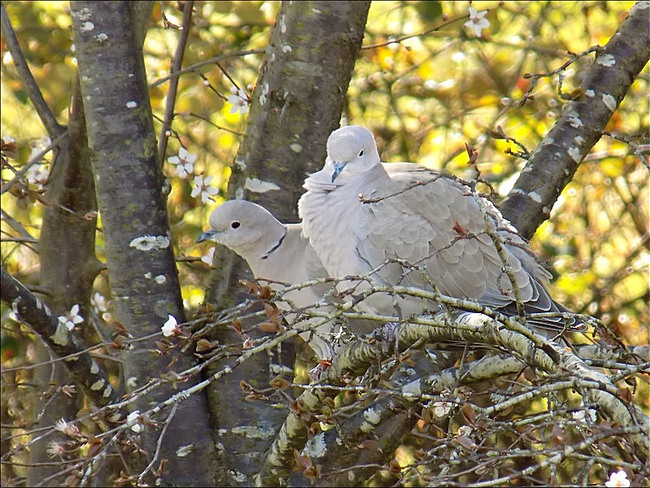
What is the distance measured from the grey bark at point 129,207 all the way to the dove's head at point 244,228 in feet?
0.89

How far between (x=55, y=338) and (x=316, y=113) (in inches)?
49.6

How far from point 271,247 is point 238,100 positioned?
68cm

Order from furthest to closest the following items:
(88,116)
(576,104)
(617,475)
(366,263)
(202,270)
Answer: (202,270), (576,104), (88,116), (366,263), (617,475)

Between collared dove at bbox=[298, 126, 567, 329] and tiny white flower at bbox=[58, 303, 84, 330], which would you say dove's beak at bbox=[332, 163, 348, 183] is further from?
tiny white flower at bbox=[58, 303, 84, 330]

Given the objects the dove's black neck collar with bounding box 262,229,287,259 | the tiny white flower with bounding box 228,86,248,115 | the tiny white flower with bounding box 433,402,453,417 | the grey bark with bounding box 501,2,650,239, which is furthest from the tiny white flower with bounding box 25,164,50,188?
the tiny white flower with bounding box 433,402,453,417

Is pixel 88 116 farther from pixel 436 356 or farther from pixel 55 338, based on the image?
pixel 436 356

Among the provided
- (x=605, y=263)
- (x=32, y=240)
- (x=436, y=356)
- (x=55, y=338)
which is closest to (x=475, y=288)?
(x=436, y=356)

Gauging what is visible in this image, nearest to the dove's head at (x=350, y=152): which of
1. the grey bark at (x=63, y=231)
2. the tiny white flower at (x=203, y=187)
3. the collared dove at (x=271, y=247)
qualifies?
the collared dove at (x=271, y=247)

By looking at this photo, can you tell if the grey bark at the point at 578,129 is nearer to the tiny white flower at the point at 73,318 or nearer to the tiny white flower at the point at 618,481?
the tiny white flower at the point at 73,318

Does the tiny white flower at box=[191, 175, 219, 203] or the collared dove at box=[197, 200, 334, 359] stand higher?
the tiny white flower at box=[191, 175, 219, 203]

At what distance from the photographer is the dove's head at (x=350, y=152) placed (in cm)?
291

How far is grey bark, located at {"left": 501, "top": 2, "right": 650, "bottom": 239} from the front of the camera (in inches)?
128

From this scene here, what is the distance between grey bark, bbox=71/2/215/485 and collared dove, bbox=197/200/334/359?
286 mm

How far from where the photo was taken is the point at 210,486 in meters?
3.11
